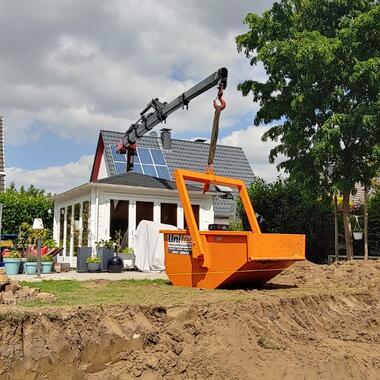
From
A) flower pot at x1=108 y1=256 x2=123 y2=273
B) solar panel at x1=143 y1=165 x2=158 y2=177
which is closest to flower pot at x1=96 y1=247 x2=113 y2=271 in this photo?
flower pot at x1=108 y1=256 x2=123 y2=273

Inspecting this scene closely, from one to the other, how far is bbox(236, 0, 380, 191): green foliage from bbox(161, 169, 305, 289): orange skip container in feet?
17.8

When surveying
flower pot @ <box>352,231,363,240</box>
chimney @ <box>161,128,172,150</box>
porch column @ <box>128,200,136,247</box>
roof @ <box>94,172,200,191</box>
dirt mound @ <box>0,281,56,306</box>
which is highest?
chimney @ <box>161,128,172,150</box>

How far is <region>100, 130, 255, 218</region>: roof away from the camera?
27.6 metres

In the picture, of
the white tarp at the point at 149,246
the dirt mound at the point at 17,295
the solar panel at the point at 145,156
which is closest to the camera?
the dirt mound at the point at 17,295

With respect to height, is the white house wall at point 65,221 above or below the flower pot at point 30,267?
above

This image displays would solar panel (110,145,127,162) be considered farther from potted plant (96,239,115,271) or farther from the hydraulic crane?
the hydraulic crane

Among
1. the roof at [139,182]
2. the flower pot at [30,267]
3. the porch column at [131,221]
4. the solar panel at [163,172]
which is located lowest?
the flower pot at [30,267]

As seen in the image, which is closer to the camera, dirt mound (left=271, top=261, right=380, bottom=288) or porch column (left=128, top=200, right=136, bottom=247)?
dirt mound (left=271, top=261, right=380, bottom=288)

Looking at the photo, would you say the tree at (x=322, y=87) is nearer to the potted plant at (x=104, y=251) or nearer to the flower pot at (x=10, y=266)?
the potted plant at (x=104, y=251)

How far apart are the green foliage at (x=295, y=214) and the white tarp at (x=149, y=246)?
4.72 m

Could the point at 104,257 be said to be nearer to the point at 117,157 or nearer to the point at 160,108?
the point at 160,108

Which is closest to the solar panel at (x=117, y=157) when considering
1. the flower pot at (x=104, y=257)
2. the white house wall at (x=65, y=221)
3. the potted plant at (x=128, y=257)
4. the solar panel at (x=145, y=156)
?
the solar panel at (x=145, y=156)

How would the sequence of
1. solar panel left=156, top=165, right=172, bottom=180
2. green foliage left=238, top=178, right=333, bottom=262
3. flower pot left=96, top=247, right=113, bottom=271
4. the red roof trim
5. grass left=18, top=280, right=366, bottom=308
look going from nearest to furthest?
grass left=18, top=280, right=366, bottom=308 < flower pot left=96, top=247, right=113, bottom=271 < green foliage left=238, top=178, right=333, bottom=262 < solar panel left=156, top=165, right=172, bottom=180 < the red roof trim

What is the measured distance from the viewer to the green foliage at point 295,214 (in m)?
18.3
